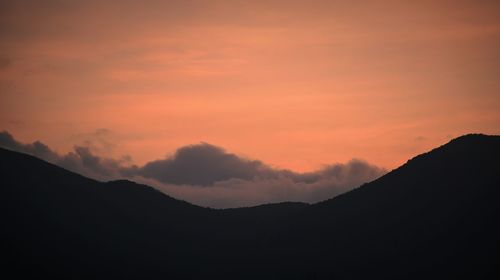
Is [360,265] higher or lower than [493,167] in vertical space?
lower

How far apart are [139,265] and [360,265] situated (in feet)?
236

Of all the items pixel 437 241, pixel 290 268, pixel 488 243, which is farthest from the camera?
pixel 290 268

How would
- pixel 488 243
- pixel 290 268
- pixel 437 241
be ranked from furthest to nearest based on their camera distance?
pixel 290 268 < pixel 437 241 < pixel 488 243

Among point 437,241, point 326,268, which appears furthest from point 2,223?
point 437,241

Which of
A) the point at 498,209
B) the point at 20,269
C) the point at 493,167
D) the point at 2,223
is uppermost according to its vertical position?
the point at 493,167

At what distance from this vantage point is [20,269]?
167750mm

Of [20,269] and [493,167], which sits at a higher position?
[493,167]

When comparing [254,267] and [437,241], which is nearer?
[437,241]

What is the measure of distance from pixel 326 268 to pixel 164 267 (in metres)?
54.2

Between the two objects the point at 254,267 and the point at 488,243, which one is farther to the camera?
the point at 254,267

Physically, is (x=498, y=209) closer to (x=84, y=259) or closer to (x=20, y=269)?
(x=84, y=259)

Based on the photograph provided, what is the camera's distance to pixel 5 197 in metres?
198

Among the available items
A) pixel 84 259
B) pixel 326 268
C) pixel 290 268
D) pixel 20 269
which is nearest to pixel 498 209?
pixel 326 268

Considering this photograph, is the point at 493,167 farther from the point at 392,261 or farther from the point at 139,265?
the point at 139,265
